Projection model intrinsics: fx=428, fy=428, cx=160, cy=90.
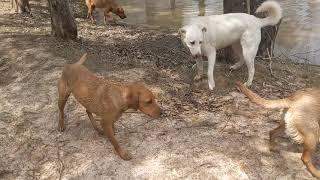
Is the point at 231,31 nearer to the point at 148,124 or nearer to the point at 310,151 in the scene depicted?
the point at 148,124

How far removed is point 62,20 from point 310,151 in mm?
5710

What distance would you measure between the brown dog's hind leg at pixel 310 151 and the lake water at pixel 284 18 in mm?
6246

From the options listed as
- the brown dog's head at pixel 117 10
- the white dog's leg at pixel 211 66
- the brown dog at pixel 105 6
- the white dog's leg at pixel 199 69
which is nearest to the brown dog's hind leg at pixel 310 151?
the white dog's leg at pixel 211 66

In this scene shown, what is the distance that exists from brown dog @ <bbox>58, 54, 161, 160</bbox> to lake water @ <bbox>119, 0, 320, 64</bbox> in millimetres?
6889

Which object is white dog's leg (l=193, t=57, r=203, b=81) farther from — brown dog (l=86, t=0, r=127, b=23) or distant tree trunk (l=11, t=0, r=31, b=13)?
distant tree trunk (l=11, t=0, r=31, b=13)

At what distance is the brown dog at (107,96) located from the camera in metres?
4.87

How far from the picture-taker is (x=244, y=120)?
19.9 feet

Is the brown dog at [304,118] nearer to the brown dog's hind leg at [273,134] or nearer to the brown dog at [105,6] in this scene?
the brown dog's hind leg at [273,134]

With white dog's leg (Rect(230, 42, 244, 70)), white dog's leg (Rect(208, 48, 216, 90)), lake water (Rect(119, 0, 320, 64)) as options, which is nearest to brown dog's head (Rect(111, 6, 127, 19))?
lake water (Rect(119, 0, 320, 64))

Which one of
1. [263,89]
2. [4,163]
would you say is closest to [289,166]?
[263,89]

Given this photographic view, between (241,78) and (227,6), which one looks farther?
(227,6)

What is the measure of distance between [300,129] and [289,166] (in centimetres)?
57

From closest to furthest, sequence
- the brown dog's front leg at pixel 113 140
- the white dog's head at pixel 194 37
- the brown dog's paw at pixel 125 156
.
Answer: the brown dog's front leg at pixel 113 140
the brown dog's paw at pixel 125 156
the white dog's head at pixel 194 37

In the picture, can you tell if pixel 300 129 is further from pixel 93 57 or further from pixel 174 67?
pixel 93 57
